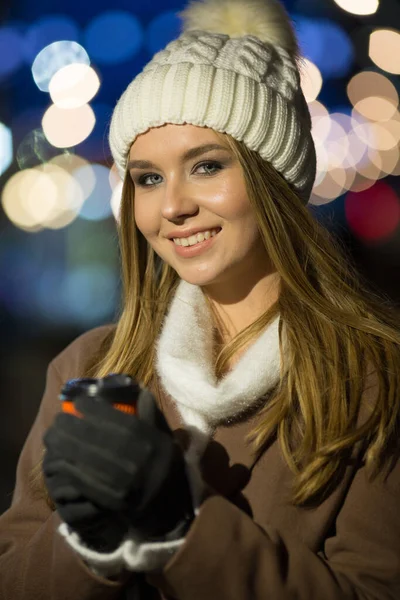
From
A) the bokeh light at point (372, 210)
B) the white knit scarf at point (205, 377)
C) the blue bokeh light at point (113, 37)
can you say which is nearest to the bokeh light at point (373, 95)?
the bokeh light at point (372, 210)

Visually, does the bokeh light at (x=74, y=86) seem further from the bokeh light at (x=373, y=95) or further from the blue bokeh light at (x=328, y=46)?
the bokeh light at (x=373, y=95)

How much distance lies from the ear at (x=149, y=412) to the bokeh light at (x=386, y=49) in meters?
3.65

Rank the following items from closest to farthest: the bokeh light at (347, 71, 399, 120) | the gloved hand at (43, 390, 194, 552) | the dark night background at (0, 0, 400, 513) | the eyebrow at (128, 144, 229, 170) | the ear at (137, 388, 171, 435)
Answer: the gloved hand at (43, 390, 194, 552), the ear at (137, 388, 171, 435), the eyebrow at (128, 144, 229, 170), the dark night background at (0, 0, 400, 513), the bokeh light at (347, 71, 399, 120)

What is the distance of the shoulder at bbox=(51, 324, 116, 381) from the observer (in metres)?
2.01

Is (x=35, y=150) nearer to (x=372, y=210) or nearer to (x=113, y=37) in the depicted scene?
(x=113, y=37)

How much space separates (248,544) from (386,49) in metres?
4.06

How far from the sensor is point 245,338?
190 centimetres

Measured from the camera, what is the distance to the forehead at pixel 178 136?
1.79 m

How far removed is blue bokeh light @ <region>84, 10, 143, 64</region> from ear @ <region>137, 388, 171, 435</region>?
3.29 metres

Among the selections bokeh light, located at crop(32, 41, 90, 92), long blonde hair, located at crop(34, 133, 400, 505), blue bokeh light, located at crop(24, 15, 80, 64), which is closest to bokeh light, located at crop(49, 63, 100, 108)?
bokeh light, located at crop(32, 41, 90, 92)

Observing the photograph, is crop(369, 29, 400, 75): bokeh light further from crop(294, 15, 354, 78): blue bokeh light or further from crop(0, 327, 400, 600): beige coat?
crop(0, 327, 400, 600): beige coat

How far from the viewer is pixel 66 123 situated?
15.1 ft

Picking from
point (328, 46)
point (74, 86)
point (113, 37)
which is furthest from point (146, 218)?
point (328, 46)

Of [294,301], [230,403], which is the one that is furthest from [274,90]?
[230,403]
